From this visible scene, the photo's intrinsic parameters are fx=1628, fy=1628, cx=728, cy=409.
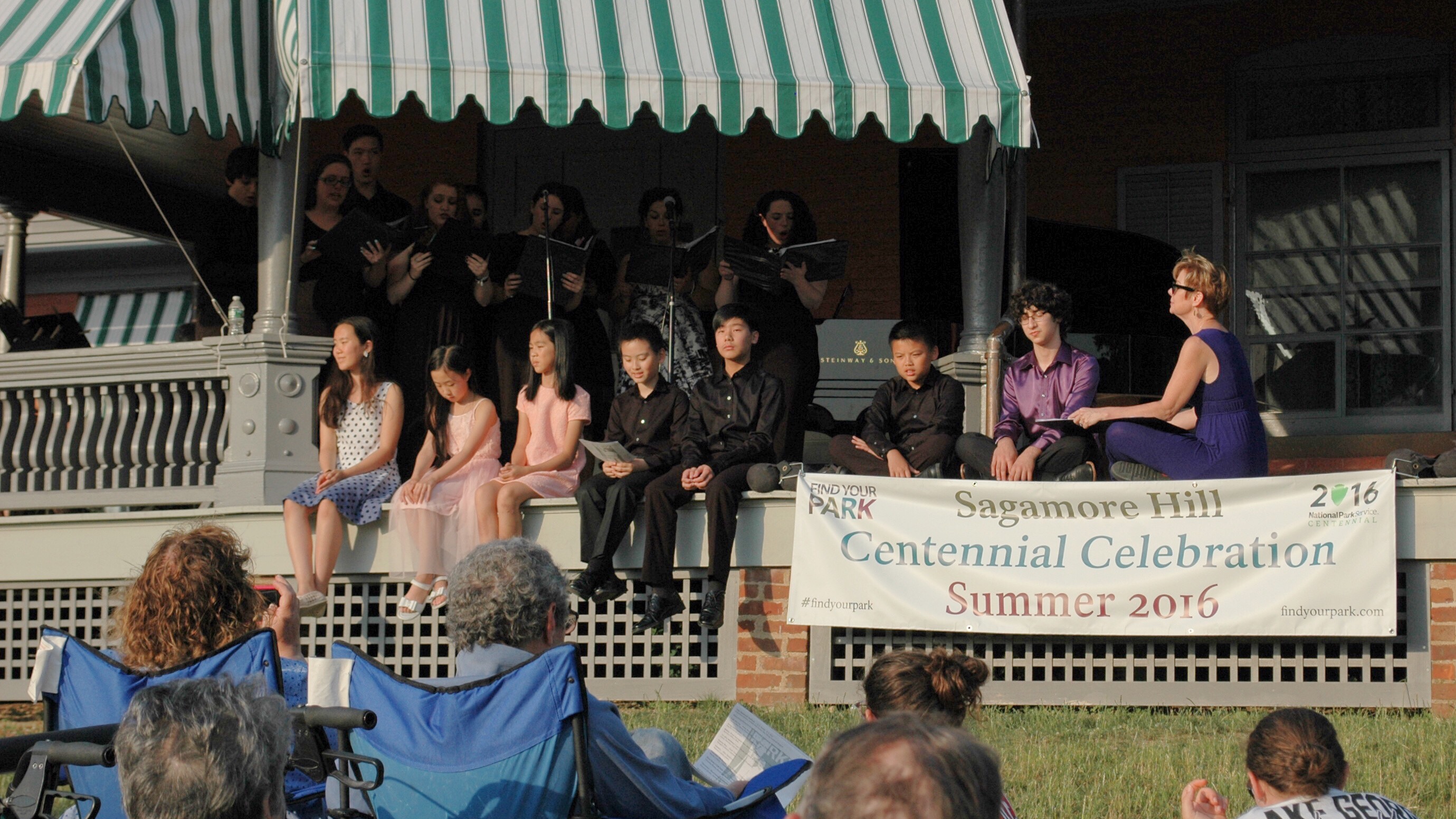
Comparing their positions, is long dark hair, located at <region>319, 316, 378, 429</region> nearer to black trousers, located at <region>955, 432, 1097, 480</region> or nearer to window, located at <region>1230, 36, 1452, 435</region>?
black trousers, located at <region>955, 432, 1097, 480</region>

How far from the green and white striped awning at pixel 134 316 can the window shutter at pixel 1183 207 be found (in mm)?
8695

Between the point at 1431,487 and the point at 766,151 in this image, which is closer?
the point at 1431,487

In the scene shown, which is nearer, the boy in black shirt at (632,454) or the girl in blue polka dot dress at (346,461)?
the boy in black shirt at (632,454)

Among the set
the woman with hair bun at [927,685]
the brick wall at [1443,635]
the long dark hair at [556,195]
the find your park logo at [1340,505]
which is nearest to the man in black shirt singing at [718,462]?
the long dark hair at [556,195]

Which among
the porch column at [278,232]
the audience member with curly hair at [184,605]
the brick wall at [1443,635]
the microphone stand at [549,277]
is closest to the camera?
the audience member with curly hair at [184,605]

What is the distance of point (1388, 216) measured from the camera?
12000 millimetres

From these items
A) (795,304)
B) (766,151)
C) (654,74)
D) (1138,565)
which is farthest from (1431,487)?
(766,151)

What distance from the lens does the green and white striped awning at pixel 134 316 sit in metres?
15.5

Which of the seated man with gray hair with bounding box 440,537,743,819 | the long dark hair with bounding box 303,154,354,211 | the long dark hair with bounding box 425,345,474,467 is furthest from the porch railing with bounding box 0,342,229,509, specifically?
the seated man with gray hair with bounding box 440,537,743,819

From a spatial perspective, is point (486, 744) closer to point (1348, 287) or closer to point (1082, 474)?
point (1082, 474)

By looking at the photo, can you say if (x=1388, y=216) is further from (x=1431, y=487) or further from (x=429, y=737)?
(x=429, y=737)

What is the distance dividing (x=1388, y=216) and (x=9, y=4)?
939 centimetres

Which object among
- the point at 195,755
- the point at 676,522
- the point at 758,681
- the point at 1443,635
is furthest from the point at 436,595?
the point at 195,755

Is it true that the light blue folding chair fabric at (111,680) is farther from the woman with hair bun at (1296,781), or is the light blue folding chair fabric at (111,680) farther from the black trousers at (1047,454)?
the black trousers at (1047,454)
